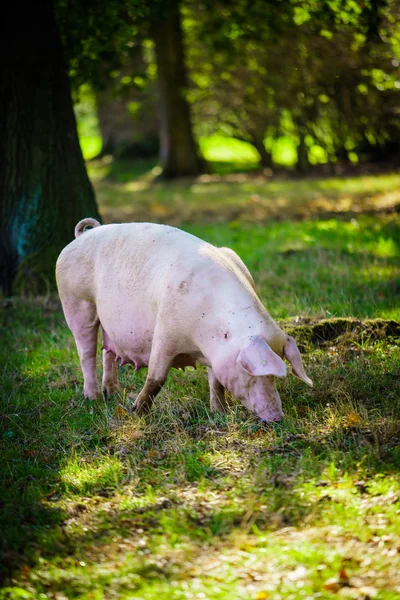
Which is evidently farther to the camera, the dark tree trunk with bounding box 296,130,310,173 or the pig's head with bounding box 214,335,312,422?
the dark tree trunk with bounding box 296,130,310,173

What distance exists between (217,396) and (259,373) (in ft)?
2.83

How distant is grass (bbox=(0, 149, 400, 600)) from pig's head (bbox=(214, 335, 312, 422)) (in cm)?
17

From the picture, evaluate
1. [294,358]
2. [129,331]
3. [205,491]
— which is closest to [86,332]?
[129,331]

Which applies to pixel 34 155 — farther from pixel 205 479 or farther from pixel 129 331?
pixel 205 479

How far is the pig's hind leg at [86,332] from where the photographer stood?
5066 mm

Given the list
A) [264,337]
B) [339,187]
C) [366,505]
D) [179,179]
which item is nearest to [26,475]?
[264,337]

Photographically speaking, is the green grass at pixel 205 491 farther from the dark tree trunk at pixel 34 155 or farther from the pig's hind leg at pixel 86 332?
the dark tree trunk at pixel 34 155

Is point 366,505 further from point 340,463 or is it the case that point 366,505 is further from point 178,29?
point 178,29

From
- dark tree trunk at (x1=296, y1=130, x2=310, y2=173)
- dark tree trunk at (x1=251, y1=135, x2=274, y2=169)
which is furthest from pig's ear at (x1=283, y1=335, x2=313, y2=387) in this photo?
dark tree trunk at (x1=251, y1=135, x2=274, y2=169)

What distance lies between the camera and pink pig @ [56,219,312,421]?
3945mm

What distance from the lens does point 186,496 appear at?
3.57 metres

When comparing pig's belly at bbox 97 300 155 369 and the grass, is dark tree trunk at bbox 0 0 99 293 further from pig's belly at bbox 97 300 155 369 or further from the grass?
pig's belly at bbox 97 300 155 369

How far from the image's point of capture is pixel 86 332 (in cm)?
509

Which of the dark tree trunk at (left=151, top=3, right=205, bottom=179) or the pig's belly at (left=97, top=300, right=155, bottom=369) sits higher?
the pig's belly at (left=97, top=300, right=155, bottom=369)
